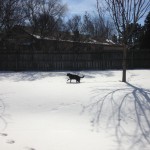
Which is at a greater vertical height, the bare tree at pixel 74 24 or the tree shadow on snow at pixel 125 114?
the bare tree at pixel 74 24

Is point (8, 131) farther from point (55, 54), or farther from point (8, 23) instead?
point (8, 23)

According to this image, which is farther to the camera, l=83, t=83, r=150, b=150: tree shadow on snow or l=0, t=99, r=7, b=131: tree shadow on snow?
l=0, t=99, r=7, b=131: tree shadow on snow

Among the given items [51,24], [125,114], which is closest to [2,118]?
[125,114]

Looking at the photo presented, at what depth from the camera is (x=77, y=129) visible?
636 cm

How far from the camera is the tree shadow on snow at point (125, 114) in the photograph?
5.95 metres

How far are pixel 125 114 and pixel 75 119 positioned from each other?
132 cm

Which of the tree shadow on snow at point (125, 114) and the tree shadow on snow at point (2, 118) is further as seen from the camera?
the tree shadow on snow at point (2, 118)

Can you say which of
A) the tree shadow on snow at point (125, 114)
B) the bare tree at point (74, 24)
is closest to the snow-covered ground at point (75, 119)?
the tree shadow on snow at point (125, 114)

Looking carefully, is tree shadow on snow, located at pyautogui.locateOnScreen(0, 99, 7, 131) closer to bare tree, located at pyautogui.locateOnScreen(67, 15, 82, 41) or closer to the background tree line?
the background tree line

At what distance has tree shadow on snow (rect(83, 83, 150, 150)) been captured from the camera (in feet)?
19.5

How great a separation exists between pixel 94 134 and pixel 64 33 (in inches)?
1583

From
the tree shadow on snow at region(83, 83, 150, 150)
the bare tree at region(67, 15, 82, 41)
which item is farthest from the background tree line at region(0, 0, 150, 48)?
the tree shadow on snow at region(83, 83, 150, 150)

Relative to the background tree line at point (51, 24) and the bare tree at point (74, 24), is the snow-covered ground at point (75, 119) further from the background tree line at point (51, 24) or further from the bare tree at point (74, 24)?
the bare tree at point (74, 24)

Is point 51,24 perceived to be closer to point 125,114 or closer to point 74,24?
point 74,24
